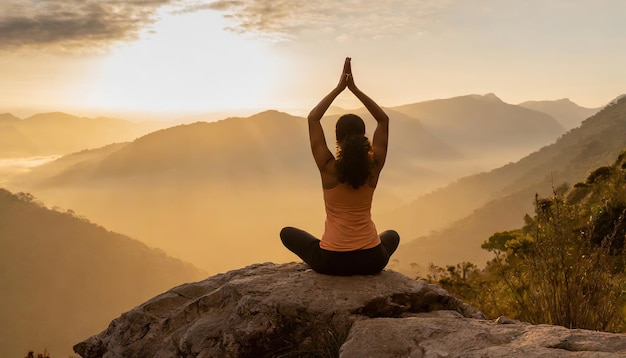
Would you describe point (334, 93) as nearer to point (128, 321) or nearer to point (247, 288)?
point (247, 288)

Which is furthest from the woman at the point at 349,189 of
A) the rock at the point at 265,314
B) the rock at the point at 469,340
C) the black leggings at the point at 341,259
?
the rock at the point at 469,340

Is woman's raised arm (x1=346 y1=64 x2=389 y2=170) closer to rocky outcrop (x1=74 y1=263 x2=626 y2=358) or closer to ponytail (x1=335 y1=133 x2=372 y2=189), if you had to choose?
ponytail (x1=335 y1=133 x2=372 y2=189)

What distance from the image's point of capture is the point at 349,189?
491 cm

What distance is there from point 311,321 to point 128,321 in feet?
6.87

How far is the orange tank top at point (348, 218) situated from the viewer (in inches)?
194

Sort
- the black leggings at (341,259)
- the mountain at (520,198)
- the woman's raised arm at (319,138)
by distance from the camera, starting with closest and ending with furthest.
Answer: the woman's raised arm at (319,138) < the black leggings at (341,259) < the mountain at (520,198)

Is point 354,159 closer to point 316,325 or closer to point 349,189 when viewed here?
point 349,189

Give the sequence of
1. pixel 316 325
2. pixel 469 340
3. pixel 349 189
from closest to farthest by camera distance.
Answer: pixel 469 340 < pixel 316 325 < pixel 349 189

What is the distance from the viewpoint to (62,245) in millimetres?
141625

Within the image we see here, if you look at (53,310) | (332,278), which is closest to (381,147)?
(332,278)

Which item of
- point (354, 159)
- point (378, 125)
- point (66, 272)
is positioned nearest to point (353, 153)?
point (354, 159)

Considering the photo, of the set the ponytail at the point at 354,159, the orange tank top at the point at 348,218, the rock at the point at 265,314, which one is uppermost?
the ponytail at the point at 354,159

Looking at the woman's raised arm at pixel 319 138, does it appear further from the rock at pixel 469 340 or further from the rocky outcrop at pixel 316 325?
the rock at pixel 469 340

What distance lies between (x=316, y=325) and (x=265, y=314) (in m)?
0.47
